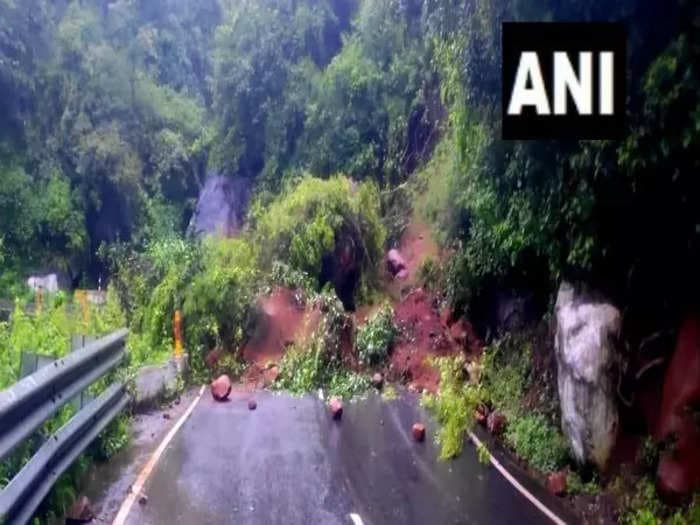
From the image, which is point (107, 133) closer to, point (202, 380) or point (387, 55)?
point (387, 55)

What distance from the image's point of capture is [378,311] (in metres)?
11.9

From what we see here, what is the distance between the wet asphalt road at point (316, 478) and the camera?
15.6ft

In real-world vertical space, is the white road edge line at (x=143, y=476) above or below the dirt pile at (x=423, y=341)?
above

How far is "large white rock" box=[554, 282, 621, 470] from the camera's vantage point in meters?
6.16

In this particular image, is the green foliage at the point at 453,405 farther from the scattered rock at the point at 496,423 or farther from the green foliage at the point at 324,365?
the green foliage at the point at 324,365

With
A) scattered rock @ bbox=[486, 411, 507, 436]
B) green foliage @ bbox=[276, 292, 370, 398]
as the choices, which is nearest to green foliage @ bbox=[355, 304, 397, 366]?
green foliage @ bbox=[276, 292, 370, 398]

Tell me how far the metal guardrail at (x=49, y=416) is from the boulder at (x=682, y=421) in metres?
4.03

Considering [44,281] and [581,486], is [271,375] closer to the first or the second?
[581,486]

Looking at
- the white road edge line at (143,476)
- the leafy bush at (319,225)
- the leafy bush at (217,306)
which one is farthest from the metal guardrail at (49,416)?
the leafy bush at (319,225)

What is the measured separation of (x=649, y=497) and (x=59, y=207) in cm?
1772

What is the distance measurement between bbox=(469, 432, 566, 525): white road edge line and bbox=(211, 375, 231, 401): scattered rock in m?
3.31

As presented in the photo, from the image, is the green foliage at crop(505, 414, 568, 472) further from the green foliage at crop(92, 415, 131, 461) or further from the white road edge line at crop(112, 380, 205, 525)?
the green foliage at crop(92, 415, 131, 461)

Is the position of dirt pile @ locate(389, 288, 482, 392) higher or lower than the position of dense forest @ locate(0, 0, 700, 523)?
lower

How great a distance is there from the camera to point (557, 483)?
612cm
